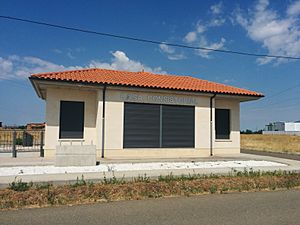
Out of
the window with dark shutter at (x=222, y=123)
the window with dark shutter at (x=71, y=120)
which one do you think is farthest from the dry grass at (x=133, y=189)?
the window with dark shutter at (x=222, y=123)

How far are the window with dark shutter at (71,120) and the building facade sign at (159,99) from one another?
2394 millimetres

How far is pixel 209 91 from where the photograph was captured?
54.8ft

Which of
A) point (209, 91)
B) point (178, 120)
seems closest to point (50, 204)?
point (178, 120)

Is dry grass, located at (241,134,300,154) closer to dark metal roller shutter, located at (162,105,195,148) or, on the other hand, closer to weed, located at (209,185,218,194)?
dark metal roller shutter, located at (162,105,195,148)

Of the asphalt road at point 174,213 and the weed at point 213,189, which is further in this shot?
the weed at point 213,189

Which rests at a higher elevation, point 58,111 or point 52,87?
point 52,87

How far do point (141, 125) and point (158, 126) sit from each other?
0.97 m

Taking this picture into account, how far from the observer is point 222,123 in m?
18.4

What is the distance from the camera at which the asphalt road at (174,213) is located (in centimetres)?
557

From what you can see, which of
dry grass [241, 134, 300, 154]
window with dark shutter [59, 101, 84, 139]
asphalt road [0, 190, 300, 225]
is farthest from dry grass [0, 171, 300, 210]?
dry grass [241, 134, 300, 154]

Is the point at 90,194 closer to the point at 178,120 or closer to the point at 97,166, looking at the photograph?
the point at 97,166

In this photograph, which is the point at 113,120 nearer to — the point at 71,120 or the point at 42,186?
the point at 71,120

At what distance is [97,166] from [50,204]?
18.9 ft

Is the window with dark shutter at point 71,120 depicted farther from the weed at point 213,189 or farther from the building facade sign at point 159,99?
the weed at point 213,189
